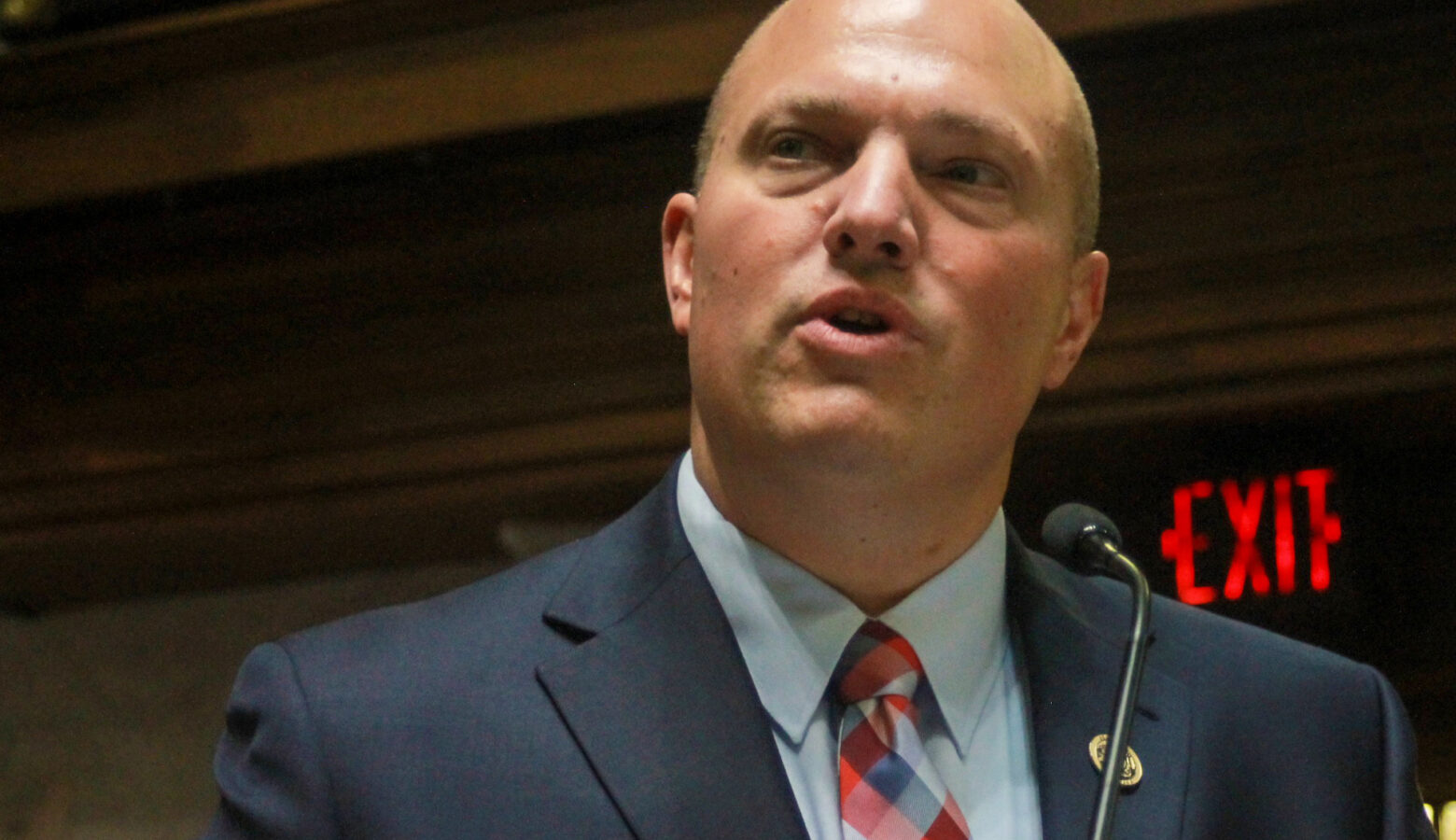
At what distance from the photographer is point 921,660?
63.1 inches

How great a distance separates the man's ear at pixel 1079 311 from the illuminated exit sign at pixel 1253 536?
2.88 ft

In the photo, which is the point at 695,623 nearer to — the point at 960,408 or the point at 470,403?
the point at 960,408

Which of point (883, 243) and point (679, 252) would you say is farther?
point (679, 252)

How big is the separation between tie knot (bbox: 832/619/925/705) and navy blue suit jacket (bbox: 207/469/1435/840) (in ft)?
0.30

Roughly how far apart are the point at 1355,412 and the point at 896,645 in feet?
4.80

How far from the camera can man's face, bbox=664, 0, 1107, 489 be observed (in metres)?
1.56

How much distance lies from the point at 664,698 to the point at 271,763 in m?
0.32

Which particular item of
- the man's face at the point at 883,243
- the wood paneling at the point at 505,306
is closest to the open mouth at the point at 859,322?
the man's face at the point at 883,243

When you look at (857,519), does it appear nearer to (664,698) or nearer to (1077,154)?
(664,698)

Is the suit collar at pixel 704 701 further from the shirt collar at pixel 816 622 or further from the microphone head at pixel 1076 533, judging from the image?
the microphone head at pixel 1076 533

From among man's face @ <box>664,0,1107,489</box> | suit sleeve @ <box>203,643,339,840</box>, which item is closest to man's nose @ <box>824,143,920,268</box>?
man's face @ <box>664,0,1107,489</box>

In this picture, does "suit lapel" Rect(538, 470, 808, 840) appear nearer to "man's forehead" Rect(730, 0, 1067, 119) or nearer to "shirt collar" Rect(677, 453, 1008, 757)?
"shirt collar" Rect(677, 453, 1008, 757)

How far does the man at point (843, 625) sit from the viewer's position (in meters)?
1.47

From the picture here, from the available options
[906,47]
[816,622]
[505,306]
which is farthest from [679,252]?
[505,306]
